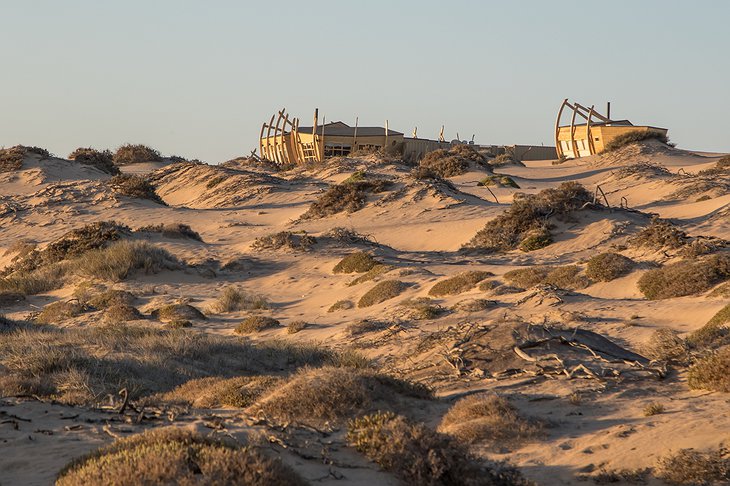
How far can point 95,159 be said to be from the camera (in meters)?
53.5

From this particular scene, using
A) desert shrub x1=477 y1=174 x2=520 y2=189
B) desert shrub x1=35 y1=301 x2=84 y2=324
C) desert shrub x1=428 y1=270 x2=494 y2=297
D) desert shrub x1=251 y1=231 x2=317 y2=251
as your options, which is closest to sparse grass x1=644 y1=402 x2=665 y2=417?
desert shrub x1=428 y1=270 x2=494 y2=297

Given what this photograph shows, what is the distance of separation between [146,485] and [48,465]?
192cm

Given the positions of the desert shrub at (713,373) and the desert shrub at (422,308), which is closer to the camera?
Result: the desert shrub at (713,373)

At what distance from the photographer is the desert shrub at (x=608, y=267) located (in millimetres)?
20766

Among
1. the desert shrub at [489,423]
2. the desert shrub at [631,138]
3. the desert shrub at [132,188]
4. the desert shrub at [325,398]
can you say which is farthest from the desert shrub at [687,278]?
the desert shrub at [631,138]

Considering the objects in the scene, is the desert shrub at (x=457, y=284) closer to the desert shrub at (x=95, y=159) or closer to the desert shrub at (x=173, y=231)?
the desert shrub at (x=173, y=231)

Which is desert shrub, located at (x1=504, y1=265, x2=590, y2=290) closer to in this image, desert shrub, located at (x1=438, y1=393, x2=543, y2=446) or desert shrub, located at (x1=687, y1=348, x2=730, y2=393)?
desert shrub, located at (x1=687, y1=348, x2=730, y2=393)

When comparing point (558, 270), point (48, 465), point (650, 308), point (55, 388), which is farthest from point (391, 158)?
point (48, 465)

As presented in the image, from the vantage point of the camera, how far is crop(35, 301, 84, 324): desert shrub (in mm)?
23219

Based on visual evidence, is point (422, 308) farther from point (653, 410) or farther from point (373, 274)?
point (653, 410)

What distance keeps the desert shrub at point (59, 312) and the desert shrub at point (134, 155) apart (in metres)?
36.7

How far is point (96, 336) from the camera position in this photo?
17125mm

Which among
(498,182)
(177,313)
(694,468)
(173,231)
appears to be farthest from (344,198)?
(694,468)

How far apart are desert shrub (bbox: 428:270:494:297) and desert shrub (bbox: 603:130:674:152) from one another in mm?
36995
